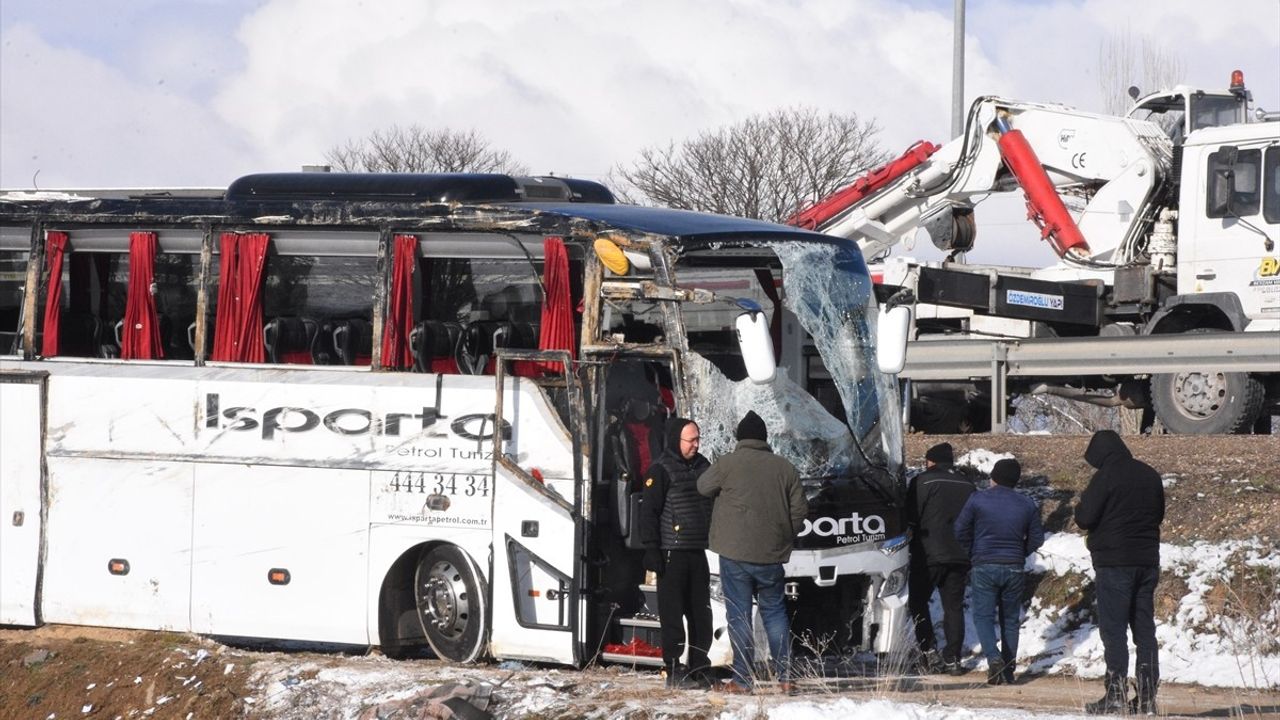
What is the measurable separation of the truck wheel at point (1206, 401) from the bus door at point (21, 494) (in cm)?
1235

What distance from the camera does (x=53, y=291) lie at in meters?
13.6

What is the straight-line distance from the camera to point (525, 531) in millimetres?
11570

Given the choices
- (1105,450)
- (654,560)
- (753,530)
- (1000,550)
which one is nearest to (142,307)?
(654,560)

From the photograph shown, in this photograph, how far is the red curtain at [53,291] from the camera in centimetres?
1352

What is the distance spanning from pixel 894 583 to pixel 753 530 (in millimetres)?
1635

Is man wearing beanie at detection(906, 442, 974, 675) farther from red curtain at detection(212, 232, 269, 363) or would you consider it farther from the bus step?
red curtain at detection(212, 232, 269, 363)

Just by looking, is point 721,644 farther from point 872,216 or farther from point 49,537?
point 872,216

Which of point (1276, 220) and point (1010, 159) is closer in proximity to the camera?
point (1276, 220)

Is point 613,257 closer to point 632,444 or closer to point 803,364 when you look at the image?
point 632,444

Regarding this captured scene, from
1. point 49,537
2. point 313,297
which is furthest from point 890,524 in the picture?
point 49,537

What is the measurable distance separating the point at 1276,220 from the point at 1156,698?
10551mm

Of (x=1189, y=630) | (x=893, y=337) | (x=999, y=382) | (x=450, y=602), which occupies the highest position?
(x=893, y=337)

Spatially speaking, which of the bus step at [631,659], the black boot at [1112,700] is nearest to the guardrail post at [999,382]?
the bus step at [631,659]

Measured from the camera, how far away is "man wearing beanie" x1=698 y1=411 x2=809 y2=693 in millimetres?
10508
